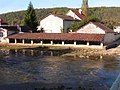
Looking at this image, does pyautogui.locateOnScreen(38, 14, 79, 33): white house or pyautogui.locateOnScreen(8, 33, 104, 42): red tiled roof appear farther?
pyautogui.locateOnScreen(38, 14, 79, 33): white house

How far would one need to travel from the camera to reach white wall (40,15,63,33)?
63.0 m

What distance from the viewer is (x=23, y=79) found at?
66.0ft

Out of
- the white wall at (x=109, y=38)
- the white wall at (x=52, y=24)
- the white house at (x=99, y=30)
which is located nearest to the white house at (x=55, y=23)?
the white wall at (x=52, y=24)

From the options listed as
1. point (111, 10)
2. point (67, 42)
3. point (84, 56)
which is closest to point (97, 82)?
point (84, 56)

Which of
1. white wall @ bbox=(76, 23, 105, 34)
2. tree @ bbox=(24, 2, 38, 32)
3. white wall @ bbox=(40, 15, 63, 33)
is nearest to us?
white wall @ bbox=(76, 23, 105, 34)

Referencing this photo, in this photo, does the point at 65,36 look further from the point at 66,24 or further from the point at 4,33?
the point at 66,24

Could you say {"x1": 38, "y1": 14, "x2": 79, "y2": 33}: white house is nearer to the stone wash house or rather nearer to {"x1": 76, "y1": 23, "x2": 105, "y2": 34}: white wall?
the stone wash house

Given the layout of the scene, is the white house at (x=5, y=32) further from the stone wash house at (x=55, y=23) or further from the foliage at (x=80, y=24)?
the foliage at (x=80, y=24)

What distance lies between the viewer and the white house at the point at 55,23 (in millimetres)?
62844

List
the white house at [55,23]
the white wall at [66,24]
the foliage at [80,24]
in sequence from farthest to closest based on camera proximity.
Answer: the white wall at [66,24] < the white house at [55,23] < the foliage at [80,24]

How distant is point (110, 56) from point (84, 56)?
11.4ft

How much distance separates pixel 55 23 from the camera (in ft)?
207

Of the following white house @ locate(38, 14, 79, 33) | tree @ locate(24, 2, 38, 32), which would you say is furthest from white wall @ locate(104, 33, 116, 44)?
tree @ locate(24, 2, 38, 32)

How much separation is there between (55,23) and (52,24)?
0.81 meters
